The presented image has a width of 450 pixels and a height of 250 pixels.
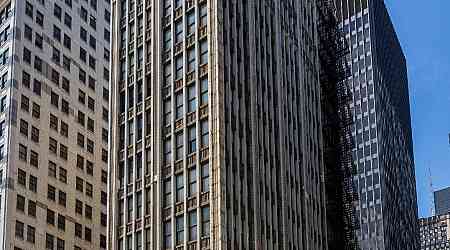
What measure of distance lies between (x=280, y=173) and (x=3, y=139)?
3462 centimetres

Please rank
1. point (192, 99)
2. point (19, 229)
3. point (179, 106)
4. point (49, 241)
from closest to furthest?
point (192, 99)
point (179, 106)
point (19, 229)
point (49, 241)

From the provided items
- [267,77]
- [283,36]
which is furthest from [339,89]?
[267,77]

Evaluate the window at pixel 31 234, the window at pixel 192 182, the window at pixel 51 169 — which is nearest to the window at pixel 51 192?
the window at pixel 51 169

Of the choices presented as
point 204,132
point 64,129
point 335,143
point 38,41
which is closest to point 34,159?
point 64,129

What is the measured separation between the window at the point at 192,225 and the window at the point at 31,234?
33274 millimetres

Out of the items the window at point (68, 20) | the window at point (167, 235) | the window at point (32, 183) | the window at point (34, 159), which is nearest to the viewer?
the window at point (167, 235)

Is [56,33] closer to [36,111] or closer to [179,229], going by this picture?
[36,111]

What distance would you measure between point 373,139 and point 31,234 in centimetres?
9010

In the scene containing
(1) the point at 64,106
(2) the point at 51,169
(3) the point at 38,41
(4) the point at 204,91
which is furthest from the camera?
(1) the point at 64,106

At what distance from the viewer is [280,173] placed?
9106 cm

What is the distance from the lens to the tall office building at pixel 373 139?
174m

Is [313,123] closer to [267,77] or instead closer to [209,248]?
[267,77]

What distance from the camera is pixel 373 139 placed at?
591 ft

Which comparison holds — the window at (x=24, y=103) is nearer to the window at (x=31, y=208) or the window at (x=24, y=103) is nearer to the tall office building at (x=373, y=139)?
the window at (x=31, y=208)
